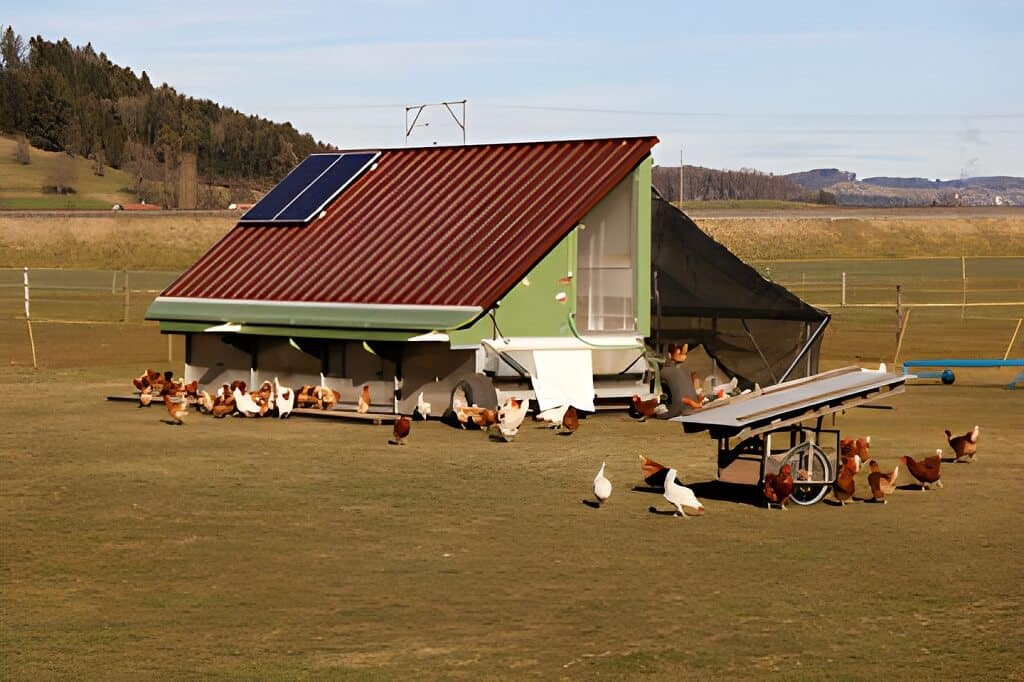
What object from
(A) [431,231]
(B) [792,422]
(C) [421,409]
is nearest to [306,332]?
(C) [421,409]

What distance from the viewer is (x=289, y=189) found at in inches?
1226

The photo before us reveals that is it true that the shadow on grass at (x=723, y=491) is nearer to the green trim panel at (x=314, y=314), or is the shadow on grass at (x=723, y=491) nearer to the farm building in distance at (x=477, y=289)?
the farm building in distance at (x=477, y=289)

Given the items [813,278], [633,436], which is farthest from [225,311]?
[813,278]

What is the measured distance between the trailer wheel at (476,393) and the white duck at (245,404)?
334 cm

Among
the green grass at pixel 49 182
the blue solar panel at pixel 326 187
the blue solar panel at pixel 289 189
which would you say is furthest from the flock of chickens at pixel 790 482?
the green grass at pixel 49 182

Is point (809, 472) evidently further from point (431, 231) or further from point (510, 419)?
point (431, 231)

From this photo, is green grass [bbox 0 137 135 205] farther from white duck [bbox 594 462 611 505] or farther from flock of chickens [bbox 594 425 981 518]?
white duck [bbox 594 462 611 505]

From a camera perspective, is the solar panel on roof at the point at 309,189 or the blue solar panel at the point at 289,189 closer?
the solar panel on roof at the point at 309,189

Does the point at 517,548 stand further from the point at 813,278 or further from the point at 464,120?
Answer: the point at 813,278

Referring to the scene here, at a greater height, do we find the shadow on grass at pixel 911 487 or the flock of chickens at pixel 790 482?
the flock of chickens at pixel 790 482

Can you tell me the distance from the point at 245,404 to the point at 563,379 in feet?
17.2

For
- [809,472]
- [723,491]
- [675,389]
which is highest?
[675,389]

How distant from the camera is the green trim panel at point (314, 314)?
24578 mm

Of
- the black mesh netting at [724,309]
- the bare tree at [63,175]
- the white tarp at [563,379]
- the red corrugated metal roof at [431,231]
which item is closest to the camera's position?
the white tarp at [563,379]
